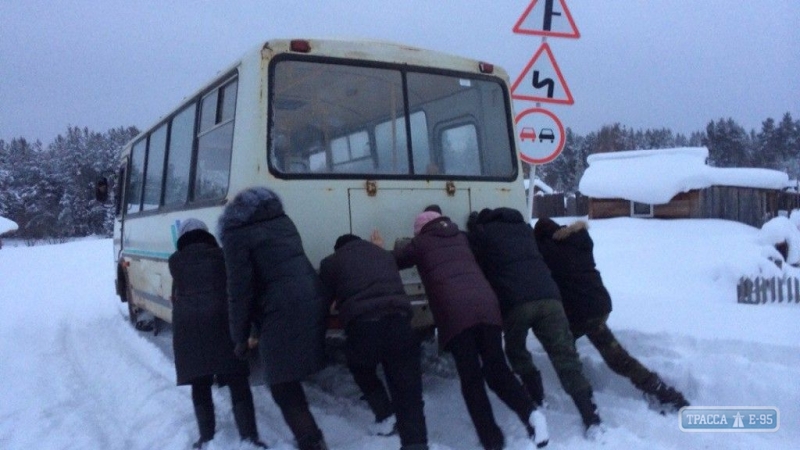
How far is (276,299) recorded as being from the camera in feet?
15.2

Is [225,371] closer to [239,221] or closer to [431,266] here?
[239,221]

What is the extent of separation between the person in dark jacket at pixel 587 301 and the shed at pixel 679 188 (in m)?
26.9

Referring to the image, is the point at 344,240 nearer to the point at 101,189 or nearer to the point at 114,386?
the point at 114,386

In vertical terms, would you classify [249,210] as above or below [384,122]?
below

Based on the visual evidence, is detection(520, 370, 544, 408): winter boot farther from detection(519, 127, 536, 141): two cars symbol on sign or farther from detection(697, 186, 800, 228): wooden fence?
detection(697, 186, 800, 228): wooden fence

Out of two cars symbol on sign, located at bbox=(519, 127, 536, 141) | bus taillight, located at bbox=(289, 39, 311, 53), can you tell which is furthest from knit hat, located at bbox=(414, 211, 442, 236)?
two cars symbol on sign, located at bbox=(519, 127, 536, 141)

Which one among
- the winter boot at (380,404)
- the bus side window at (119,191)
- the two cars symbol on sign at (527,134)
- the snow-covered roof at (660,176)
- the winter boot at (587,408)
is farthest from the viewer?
the snow-covered roof at (660,176)

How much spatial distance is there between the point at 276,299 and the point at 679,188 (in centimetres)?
2900

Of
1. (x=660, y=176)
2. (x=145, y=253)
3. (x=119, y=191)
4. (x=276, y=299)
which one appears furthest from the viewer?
(x=660, y=176)

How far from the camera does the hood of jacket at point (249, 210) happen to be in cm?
474

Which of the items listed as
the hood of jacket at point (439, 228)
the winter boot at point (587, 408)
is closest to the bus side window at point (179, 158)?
the hood of jacket at point (439, 228)

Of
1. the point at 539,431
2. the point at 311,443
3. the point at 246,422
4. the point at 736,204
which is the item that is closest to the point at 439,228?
the point at 539,431

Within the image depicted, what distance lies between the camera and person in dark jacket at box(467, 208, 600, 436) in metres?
5.01

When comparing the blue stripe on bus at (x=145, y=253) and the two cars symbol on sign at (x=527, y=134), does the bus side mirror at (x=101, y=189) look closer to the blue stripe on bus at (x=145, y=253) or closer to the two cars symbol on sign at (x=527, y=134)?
the blue stripe on bus at (x=145, y=253)
